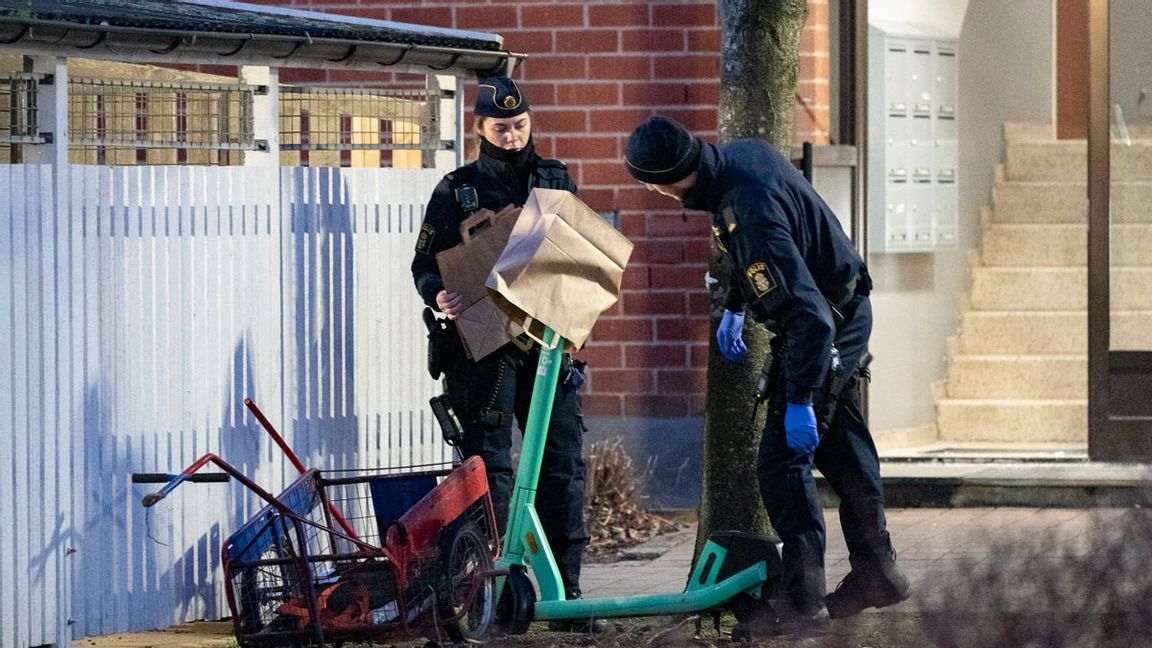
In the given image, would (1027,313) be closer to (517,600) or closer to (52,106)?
(517,600)

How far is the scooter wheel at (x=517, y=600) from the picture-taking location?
6.52 meters

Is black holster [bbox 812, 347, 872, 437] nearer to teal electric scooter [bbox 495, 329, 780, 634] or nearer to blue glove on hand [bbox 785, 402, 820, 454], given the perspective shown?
blue glove on hand [bbox 785, 402, 820, 454]

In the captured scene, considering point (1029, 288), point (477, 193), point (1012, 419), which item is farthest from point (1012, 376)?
point (477, 193)

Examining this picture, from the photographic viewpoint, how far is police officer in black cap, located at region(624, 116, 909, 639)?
241 inches

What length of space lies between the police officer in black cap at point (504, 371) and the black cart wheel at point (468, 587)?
1.50 feet

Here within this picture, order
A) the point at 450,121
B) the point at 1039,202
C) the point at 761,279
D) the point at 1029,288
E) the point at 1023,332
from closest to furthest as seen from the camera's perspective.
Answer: the point at 761,279 < the point at 450,121 < the point at 1023,332 < the point at 1029,288 < the point at 1039,202

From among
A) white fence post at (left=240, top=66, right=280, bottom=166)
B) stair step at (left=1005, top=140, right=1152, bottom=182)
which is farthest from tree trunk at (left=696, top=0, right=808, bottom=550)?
stair step at (left=1005, top=140, right=1152, bottom=182)

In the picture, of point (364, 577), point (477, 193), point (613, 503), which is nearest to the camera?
point (364, 577)

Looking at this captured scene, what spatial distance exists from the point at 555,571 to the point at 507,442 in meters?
0.69

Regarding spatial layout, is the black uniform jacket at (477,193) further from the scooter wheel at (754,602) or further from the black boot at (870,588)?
the black boot at (870,588)

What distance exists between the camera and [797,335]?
611 centimetres

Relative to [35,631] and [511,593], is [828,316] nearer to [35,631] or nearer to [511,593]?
[511,593]

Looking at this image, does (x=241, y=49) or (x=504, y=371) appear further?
(x=504, y=371)

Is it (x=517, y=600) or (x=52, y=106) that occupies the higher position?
(x=52, y=106)
